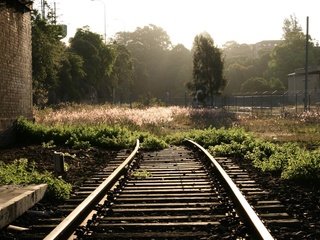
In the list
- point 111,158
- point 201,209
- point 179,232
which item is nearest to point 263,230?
point 179,232

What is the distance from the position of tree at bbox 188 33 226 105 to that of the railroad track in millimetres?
40159

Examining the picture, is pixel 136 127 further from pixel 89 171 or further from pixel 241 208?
pixel 241 208

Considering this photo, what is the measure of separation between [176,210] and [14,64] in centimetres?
1172

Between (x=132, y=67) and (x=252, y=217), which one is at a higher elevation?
(x=132, y=67)

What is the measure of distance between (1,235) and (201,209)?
7.67ft

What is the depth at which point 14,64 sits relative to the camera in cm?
1619

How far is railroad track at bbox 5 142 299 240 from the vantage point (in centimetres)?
487

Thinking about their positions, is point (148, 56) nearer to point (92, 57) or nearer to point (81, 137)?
point (92, 57)

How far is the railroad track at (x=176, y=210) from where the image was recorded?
16.0 feet

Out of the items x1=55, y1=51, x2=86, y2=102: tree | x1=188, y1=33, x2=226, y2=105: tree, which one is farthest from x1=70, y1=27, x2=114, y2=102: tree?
x1=188, y1=33, x2=226, y2=105: tree

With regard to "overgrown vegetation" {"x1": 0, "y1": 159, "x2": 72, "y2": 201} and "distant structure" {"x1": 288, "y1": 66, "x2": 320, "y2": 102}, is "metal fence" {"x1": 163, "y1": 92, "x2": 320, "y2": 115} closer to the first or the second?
"distant structure" {"x1": 288, "y1": 66, "x2": 320, "y2": 102}

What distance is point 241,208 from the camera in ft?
18.2

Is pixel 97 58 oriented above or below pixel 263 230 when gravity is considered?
above

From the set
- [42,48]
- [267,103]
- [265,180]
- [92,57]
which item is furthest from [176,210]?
[267,103]
